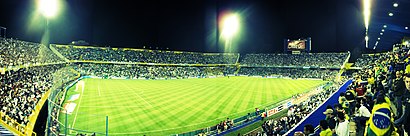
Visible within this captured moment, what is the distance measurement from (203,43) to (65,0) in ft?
147

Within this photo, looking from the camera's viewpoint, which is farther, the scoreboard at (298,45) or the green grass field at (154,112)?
the scoreboard at (298,45)

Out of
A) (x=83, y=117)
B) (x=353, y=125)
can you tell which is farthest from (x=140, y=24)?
(x=353, y=125)

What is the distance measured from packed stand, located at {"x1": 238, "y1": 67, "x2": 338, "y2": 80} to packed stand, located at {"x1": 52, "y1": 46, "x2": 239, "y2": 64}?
880 centimetres

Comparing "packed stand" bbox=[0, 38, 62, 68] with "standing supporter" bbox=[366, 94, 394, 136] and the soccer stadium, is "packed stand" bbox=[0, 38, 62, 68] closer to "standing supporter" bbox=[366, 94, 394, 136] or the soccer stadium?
the soccer stadium

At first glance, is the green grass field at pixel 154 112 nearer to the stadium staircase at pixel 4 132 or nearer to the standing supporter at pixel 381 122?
the stadium staircase at pixel 4 132

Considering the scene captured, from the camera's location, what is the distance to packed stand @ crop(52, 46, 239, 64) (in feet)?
195

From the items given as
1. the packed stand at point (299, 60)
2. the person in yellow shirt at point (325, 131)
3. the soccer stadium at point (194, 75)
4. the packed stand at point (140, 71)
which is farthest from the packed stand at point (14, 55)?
the packed stand at point (299, 60)

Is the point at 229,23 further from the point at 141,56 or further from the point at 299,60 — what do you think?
the point at 141,56

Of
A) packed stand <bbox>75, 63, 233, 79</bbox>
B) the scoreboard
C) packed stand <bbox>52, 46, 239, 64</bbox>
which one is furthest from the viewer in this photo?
the scoreboard

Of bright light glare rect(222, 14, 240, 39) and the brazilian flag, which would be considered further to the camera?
bright light glare rect(222, 14, 240, 39)

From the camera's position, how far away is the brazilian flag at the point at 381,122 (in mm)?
3020

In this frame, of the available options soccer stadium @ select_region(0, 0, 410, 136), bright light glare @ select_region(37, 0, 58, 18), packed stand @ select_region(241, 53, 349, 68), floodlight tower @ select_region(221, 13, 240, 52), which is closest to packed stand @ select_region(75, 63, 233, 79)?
soccer stadium @ select_region(0, 0, 410, 136)

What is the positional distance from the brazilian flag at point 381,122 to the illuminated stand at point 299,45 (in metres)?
77.3

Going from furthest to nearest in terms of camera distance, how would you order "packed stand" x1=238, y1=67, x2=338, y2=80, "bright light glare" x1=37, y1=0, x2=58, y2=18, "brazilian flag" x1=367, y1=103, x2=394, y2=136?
1. "packed stand" x1=238, y1=67, x2=338, y2=80
2. "bright light glare" x1=37, y1=0, x2=58, y2=18
3. "brazilian flag" x1=367, y1=103, x2=394, y2=136
